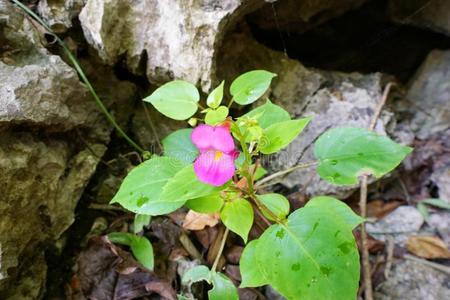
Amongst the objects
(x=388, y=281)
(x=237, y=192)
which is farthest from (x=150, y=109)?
(x=388, y=281)

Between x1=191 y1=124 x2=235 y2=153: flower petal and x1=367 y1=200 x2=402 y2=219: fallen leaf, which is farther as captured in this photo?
x1=367 y1=200 x2=402 y2=219: fallen leaf

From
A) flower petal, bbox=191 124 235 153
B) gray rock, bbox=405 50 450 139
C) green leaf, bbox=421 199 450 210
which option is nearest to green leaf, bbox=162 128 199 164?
flower petal, bbox=191 124 235 153

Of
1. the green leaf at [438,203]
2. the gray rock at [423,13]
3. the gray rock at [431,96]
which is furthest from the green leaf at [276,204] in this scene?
the gray rock at [423,13]

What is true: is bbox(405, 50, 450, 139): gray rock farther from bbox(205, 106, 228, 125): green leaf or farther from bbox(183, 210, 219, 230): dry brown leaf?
bbox(205, 106, 228, 125): green leaf

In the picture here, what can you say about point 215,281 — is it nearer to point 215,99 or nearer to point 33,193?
point 215,99

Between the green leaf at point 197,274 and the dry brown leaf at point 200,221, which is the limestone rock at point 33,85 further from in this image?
the green leaf at point 197,274

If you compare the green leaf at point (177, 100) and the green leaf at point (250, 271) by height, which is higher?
the green leaf at point (177, 100)
